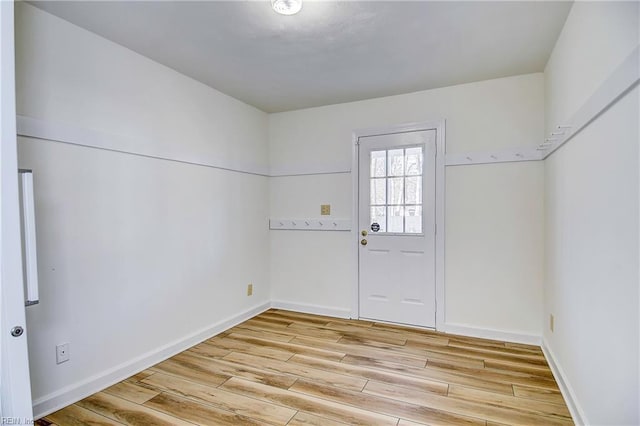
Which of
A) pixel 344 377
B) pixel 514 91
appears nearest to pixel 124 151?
pixel 344 377

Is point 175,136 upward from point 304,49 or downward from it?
downward

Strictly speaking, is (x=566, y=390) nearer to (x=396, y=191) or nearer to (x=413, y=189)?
(x=413, y=189)

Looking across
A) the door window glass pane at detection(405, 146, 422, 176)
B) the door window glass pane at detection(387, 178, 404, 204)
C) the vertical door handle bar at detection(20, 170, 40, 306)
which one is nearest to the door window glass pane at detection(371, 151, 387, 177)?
the door window glass pane at detection(387, 178, 404, 204)

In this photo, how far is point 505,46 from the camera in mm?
2486

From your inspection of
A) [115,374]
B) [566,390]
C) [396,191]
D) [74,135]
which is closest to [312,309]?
[396,191]

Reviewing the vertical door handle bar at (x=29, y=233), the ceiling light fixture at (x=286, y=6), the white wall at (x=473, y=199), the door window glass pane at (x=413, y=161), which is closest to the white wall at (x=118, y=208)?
the vertical door handle bar at (x=29, y=233)

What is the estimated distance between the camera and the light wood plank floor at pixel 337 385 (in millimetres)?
1979

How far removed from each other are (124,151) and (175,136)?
1.71 ft

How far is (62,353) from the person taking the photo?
2.11 meters

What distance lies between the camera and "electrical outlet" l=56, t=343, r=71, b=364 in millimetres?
2084

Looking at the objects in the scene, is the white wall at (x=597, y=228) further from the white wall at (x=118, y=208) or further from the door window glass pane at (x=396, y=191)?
the white wall at (x=118, y=208)

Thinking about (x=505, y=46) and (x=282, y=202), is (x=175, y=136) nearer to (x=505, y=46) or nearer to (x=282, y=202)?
(x=282, y=202)

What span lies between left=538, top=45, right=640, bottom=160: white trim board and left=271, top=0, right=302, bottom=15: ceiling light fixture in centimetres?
160

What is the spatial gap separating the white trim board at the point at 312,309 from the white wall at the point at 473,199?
3 cm
